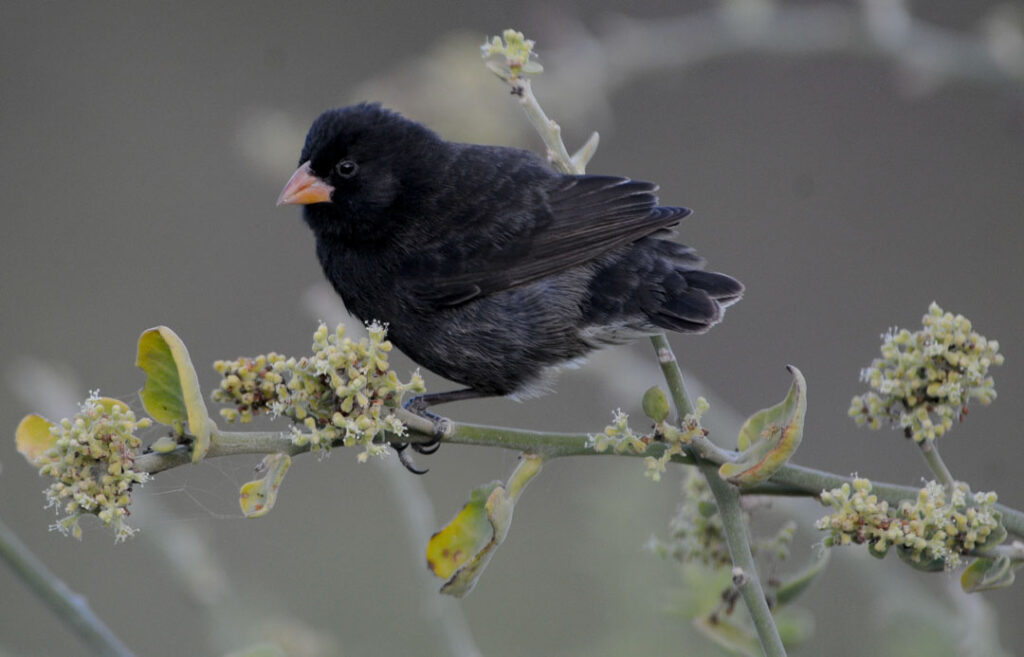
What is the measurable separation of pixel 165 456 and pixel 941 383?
4.36 ft

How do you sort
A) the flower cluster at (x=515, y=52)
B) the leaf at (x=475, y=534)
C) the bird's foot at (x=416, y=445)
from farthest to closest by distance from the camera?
the bird's foot at (x=416, y=445) → the flower cluster at (x=515, y=52) → the leaf at (x=475, y=534)

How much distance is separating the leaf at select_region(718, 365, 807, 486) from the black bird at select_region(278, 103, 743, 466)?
141 centimetres

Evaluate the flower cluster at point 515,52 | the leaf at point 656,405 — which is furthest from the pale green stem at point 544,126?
the leaf at point 656,405

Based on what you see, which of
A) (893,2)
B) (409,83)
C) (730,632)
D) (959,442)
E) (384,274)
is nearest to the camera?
(730,632)

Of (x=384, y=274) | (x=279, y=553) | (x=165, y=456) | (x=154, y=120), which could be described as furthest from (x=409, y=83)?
(x=154, y=120)

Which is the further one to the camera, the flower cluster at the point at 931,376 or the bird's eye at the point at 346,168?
the bird's eye at the point at 346,168

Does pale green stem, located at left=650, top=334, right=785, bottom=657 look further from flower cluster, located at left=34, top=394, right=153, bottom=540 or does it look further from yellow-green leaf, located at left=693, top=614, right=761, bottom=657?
flower cluster, located at left=34, top=394, right=153, bottom=540

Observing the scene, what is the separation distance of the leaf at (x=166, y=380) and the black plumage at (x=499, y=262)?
1752mm

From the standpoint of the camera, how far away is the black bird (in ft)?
12.0

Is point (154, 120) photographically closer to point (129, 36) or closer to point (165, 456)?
point (129, 36)

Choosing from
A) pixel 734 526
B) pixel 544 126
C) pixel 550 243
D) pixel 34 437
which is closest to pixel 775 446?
pixel 734 526

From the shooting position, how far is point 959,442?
7.21m

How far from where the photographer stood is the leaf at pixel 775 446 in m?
1.99

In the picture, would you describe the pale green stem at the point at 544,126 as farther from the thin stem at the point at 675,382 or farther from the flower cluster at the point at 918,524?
the flower cluster at the point at 918,524
